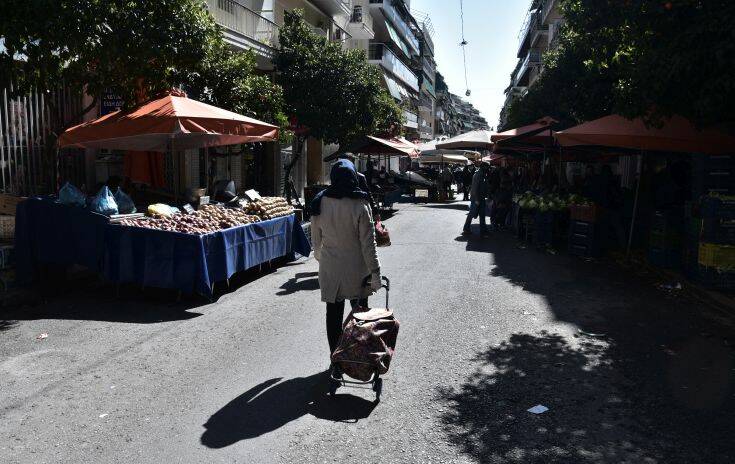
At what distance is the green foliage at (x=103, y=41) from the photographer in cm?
730

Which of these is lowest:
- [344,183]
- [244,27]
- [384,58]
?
[344,183]

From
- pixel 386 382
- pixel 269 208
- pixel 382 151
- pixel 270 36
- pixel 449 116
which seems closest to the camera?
pixel 386 382

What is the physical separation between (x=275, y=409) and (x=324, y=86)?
17.5m

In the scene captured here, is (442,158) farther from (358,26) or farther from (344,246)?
(344,246)

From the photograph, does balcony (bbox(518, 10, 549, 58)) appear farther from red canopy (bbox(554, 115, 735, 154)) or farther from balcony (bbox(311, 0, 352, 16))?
red canopy (bbox(554, 115, 735, 154))

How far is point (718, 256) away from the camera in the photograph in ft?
27.9

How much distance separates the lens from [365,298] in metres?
5.11

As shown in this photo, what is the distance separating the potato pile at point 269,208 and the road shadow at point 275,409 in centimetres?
536

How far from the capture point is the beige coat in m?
4.86

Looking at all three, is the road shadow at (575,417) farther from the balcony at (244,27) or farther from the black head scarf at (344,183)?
the balcony at (244,27)

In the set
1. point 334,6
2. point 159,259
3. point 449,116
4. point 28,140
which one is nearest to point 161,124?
point 159,259

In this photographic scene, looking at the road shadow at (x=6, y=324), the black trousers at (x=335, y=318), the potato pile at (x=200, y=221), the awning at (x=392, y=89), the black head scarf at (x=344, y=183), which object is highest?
the awning at (x=392, y=89)

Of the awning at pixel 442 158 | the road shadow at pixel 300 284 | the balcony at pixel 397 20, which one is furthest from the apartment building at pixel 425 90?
the road shadow at pixel 300 284

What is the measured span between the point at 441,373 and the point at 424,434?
4.01ft
